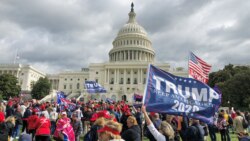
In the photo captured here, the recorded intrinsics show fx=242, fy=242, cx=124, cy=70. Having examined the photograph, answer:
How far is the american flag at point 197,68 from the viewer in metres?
13.3

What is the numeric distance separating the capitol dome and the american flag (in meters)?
78.3

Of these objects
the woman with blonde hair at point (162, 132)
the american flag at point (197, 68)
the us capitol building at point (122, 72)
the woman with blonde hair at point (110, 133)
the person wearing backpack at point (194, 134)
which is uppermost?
the us capitol building at point (122, 72)

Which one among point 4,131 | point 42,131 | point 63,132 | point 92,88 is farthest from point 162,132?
point 92,88

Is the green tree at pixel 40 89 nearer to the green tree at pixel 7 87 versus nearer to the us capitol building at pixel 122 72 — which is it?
the us capitol building at pixel 122 72

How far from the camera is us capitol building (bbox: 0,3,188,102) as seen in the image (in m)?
80.6

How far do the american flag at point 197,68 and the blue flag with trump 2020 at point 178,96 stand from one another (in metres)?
6.74

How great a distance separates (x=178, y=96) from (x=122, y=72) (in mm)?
77903

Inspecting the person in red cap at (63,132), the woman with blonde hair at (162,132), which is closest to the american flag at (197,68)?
the person in red cap at (63,132)

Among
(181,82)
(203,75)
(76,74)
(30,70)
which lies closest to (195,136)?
(181,82)

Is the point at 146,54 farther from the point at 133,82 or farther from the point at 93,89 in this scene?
the point at 93,89

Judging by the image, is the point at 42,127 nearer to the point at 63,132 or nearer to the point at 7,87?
the point at 63,132

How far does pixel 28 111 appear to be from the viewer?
1208 cm

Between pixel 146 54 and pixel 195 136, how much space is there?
90.6 metres

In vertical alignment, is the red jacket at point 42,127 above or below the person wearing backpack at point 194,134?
above
